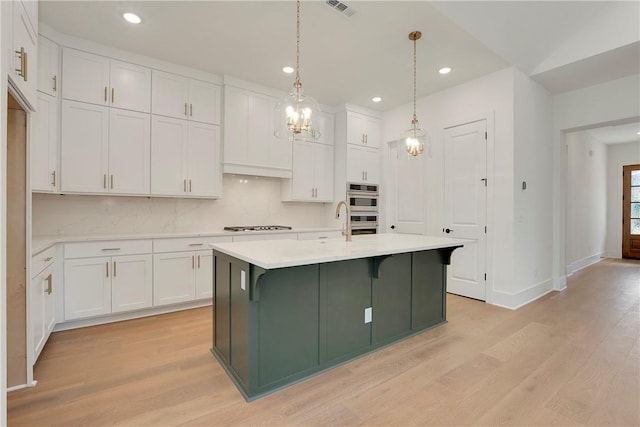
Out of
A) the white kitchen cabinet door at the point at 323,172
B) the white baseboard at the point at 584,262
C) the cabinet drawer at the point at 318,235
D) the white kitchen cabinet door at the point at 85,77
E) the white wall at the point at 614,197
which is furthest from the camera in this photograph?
Result: the white wall at the point at 614,197

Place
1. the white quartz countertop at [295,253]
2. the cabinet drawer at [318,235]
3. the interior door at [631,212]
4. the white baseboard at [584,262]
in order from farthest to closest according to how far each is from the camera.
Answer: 1. the interior door at [631,212]
2. the white baseboard at [584,262]
3. the cabinet drawer at [318,235]
4. the white quartz countertop at [295,253]

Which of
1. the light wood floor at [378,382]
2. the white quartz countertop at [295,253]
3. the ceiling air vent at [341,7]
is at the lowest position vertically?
the light wood floor at [378,382]

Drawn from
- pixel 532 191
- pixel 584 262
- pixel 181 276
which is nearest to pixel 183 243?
pixel 181 276

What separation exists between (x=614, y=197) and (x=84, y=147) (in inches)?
423

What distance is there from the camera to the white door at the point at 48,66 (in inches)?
112

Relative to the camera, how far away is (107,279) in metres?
3.12

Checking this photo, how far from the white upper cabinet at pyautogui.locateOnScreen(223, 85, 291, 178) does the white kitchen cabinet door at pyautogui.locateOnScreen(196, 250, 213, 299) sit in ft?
3.74

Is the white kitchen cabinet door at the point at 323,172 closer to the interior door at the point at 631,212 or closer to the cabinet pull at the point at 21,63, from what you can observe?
the cabinet pull at the point at 21,63

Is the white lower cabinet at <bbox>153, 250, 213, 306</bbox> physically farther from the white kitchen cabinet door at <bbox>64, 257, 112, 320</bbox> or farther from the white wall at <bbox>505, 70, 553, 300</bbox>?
the white wall at <bbox>505, 70, 553, 300</bbox>

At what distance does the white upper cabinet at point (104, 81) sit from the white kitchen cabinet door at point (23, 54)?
1166 mm

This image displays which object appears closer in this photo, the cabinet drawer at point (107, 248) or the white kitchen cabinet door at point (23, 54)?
the white kitchen cabinet door at point (23, 54)

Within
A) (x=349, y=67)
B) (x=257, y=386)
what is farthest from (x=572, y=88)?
(x=257, y=386)

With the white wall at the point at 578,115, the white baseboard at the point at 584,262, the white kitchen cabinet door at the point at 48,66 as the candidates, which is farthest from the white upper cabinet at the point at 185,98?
the white baseboard at the point at 584,262

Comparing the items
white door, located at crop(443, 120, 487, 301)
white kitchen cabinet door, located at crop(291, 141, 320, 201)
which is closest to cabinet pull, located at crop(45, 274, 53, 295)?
white kitchen cabinet door, located at crop(291, 141, 320, 201)
